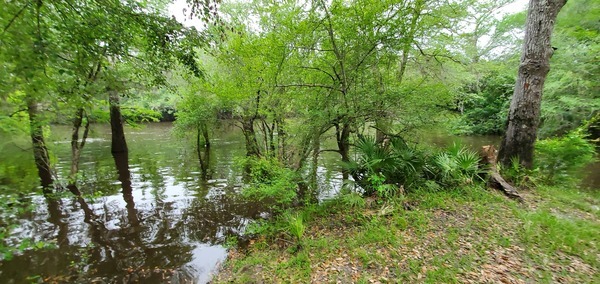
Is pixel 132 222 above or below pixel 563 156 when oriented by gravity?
below

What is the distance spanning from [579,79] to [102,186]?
18965mm

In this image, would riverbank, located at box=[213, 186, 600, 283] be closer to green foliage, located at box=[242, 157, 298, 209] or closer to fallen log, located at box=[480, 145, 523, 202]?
fallen log, located at box=[480, 145, 523, 202]

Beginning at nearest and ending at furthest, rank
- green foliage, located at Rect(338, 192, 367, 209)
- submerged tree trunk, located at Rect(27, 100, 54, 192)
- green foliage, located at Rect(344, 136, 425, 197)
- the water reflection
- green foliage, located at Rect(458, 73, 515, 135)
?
the water reflection < submerged tree trunk, located at Rect(27, 100, 54, 192) < green foliage, located at Rect(338, 192, 367, 209) < green foliage, located at Rect(344, 136, 425, 197) < green foliage, located at Rect(458, 73, 515, 135)

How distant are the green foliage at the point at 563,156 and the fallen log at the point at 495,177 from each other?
1248mm

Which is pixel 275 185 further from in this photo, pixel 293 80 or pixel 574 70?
pixel 574 70

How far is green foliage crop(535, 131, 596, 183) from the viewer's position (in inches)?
231

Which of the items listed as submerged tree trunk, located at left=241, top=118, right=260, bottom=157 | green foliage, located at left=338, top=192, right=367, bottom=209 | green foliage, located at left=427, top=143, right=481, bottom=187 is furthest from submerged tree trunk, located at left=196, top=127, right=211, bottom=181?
green foliage, located at left=427, top=143, right=481, bottom=187

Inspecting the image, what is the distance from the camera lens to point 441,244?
12.7 feet

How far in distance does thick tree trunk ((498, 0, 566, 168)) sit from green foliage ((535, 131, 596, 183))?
2.28 feet

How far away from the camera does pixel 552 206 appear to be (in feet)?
15.7

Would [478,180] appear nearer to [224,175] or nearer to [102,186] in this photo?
[224,175]

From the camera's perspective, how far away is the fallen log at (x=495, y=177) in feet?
16.9

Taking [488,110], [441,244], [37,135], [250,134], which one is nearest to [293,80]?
[250,134]

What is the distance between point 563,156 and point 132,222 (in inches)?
415
